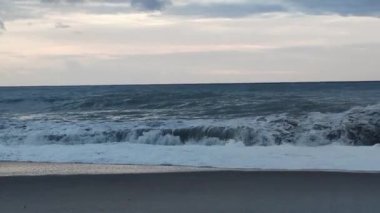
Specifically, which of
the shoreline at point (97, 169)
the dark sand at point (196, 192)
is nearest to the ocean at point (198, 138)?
the shoreline at point (97, 169)

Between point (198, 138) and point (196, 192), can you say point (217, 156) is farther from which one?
point (196, 192)

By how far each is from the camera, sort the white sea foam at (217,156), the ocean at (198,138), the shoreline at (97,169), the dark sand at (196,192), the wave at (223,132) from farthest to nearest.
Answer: the wave at (223,132), the ocean at (198,138), the white sea foam at (217,156), the shoreline at (97,169), the dark sand at (196,192)

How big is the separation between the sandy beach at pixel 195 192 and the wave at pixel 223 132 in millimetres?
→ 6571

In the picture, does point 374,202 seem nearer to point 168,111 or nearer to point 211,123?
point 211,123

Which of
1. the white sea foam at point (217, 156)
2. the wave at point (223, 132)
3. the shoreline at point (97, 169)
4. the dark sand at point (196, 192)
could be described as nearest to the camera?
the dark sand at point (196, 192)

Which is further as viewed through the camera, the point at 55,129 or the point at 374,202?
the point at 55,129

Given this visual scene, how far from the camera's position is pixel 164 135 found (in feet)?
61.3

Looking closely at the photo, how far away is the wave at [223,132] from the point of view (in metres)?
17.9

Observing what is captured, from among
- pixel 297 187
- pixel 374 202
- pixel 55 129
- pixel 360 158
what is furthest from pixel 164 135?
pixel 374 202

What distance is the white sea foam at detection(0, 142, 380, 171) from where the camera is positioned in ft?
42.7

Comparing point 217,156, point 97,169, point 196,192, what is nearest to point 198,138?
point 217,156

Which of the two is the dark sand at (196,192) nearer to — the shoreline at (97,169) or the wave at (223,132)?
the shoreline at (97,169)

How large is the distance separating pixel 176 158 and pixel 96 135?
5.75 m

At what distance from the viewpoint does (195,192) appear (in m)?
9.02
